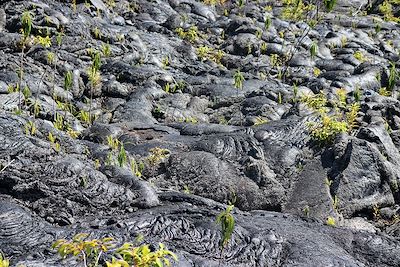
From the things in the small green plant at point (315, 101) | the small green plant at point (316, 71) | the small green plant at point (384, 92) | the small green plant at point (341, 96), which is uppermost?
the small green plant at point (315, 101)

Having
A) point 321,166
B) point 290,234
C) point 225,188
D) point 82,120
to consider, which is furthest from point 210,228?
point 82,120

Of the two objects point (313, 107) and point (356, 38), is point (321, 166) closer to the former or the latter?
point (313, 107)

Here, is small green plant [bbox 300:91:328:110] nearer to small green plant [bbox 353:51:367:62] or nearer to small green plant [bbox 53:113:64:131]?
small green plant [bbox 53:113:64:131]

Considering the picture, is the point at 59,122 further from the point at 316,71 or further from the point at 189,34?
the point at 316,71

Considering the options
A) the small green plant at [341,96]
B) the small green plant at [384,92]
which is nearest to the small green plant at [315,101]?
the small green plant at [341,96]

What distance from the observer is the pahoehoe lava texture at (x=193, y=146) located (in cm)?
509

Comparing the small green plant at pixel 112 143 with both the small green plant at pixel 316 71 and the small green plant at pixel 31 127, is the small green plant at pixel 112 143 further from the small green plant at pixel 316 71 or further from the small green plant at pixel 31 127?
the small green plant at pixel 316 71

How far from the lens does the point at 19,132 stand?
247 inches

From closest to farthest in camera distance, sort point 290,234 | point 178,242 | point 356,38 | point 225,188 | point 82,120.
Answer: point 178,242 → point 290,234 → point 225,188 → point 82,120 → point 356,38

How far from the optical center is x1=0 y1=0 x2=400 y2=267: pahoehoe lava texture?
201 inches

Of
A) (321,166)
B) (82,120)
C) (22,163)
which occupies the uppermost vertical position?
(22,163)

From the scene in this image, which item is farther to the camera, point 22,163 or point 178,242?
point 22,163

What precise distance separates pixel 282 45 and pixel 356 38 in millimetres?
2764

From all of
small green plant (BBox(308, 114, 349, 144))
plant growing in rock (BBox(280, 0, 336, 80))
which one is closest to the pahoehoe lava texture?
small green plant (BBox(308, 114, 349, 144))
